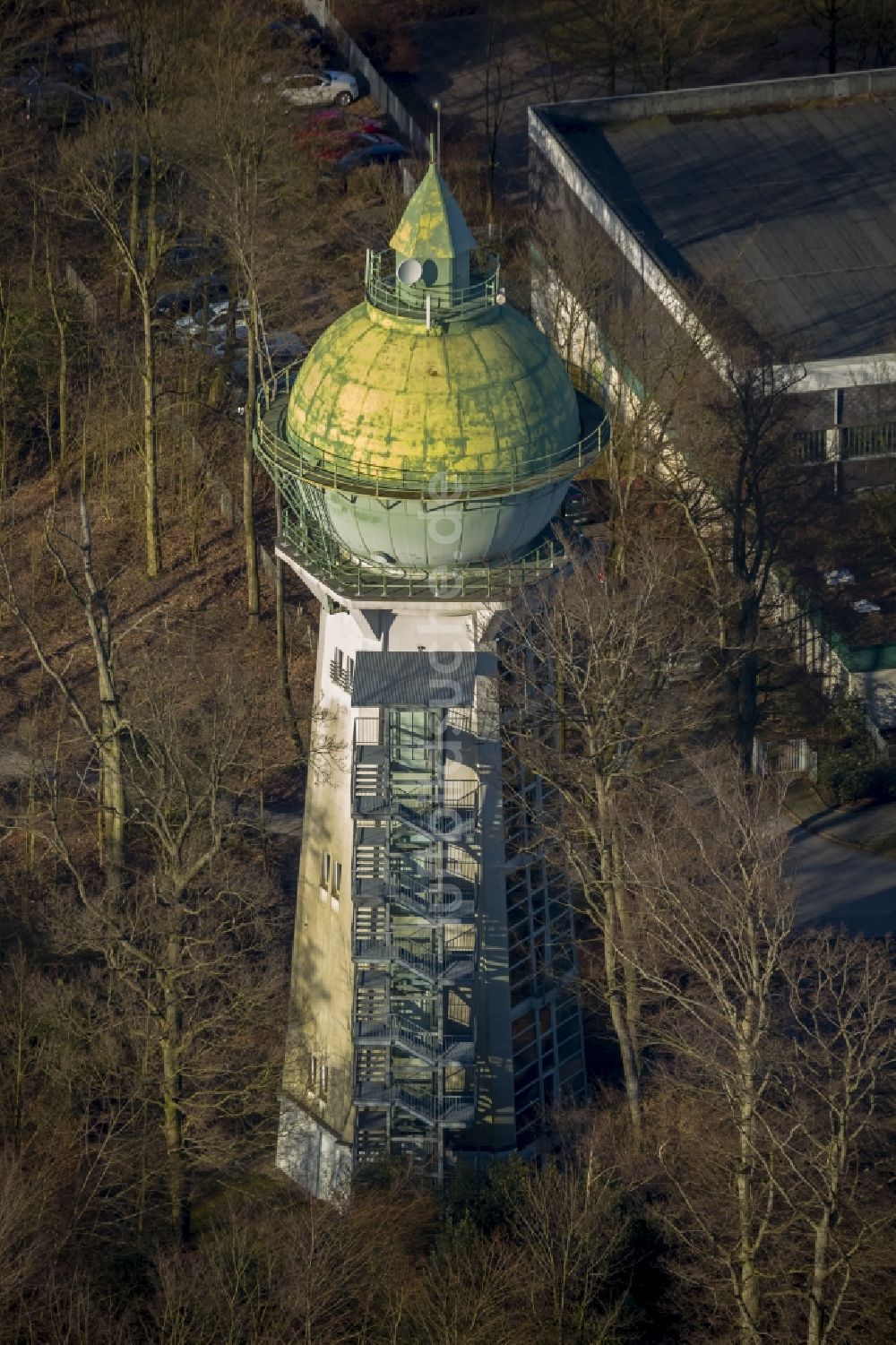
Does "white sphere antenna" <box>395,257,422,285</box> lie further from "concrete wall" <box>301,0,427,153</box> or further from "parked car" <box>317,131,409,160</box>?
"parked car" <box>317,131,409,160</box>

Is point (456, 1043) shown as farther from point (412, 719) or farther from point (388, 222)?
point (388, 222)

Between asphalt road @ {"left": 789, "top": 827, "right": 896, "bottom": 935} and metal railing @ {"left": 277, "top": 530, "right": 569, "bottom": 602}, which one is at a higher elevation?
metal railing @ {"left": 277, "top": 530, "right": 569, "bottom": 602}

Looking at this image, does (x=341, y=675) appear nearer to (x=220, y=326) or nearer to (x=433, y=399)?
(x=433, y=399)

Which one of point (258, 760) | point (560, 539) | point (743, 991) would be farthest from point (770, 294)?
point (743, 991)

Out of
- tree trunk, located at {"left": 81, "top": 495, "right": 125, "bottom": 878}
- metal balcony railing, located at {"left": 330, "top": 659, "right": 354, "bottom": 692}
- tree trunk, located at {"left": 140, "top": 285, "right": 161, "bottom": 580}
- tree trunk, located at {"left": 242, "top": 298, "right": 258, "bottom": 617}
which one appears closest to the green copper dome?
metal balcony railing, located at {"left": 330, "top": 659, "right": 354, "bottom": 692}

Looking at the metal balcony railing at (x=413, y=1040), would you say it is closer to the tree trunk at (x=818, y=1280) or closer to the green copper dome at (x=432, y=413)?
the tree trunk at (x=818, y=1280)

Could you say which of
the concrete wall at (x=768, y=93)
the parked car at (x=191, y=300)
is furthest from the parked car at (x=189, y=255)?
the concrete wall at (x=768, y=93)
